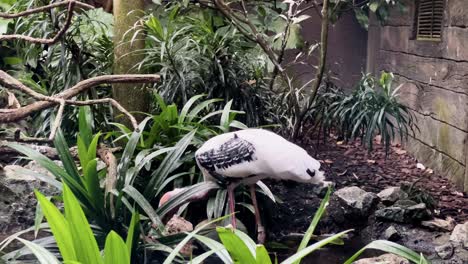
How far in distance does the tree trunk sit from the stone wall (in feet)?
7.38

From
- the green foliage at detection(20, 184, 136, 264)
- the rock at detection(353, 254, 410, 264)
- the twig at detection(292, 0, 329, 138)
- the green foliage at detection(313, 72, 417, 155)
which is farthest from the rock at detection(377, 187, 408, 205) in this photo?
the green foliage at detection(20, 184, 136, 264)

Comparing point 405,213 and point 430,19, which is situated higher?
point 430,19

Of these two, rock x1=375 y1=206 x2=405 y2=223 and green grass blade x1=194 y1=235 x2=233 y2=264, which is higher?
green grass blade x1=194 y1=235 x2=233 y2=264

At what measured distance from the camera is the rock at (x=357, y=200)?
12.2ft

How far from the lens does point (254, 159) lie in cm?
279

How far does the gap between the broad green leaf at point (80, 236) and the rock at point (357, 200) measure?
7.72 feet

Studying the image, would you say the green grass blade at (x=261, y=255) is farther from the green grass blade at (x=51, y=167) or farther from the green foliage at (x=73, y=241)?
the green grass blade at (x=51, y=167)

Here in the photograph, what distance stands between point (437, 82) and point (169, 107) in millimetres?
2327

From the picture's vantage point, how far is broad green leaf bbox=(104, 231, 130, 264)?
1588 mm

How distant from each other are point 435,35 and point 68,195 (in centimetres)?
386

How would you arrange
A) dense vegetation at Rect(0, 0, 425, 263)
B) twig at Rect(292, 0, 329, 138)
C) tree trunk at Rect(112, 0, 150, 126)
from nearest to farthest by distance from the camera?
dense vegetation at Rect(0, 0, 425, 263) → tree trunk at Rect(112, 0, 150, 126) → twig at Rect(292, 0, 329, 138)

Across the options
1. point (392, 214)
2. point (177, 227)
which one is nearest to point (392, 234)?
point (392, 214)

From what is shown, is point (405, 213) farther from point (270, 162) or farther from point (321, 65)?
point (270, 162)

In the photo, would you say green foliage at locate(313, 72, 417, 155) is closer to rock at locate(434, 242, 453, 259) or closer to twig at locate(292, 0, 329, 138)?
twig at locate(292, 0, 329, 138)
